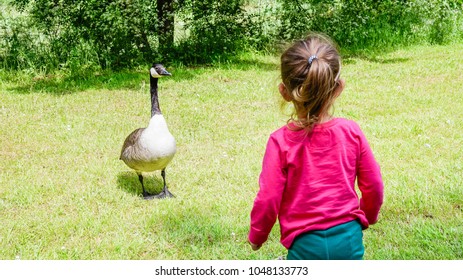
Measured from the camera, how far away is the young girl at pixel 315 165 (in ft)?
8.03

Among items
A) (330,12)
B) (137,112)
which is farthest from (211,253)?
(330,12)

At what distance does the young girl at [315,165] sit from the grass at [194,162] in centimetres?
26

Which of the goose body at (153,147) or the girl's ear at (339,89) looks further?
the goose body at (153,147)

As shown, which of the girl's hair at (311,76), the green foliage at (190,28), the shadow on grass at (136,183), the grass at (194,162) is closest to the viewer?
the girl's hair at (311,76)

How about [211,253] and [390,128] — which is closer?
[211,253]

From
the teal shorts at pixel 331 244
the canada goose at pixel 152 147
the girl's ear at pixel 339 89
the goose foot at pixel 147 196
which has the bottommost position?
the goose foot at pixel 147 196

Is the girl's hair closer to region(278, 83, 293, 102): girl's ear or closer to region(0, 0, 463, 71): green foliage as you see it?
region(278, 83, 293, 102): girl's ear

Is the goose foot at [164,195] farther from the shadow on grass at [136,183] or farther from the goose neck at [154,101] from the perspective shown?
the goose neck at [154,101]

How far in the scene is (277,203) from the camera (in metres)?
2.52

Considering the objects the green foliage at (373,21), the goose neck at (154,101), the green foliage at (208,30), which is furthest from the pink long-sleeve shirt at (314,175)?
the green foliage at (373,21)
